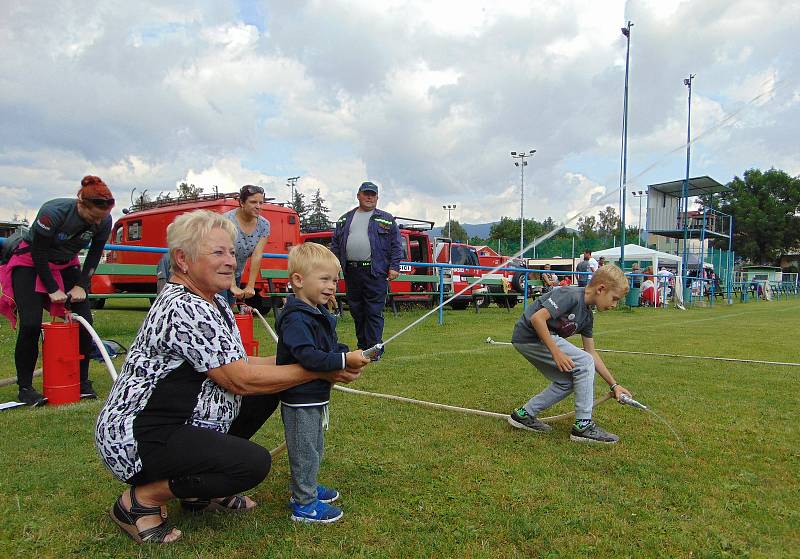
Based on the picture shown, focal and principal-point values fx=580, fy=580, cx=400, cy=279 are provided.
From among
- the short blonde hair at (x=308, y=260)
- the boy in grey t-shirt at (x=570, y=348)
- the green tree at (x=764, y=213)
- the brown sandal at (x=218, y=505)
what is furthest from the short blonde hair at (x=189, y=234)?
the green tree at (x=764, y=213)

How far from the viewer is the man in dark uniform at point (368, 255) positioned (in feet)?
19.5

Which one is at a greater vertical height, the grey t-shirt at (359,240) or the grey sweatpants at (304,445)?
the grey t-shirt at (359,240)

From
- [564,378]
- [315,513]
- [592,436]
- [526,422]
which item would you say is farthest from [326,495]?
[564,378]

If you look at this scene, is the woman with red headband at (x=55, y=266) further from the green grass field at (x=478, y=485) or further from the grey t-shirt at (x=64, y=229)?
the green grass field at (x=478, y=485)

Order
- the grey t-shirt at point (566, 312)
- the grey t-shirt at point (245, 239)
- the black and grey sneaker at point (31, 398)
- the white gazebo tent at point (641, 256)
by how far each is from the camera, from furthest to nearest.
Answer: the white gazebo tent at point (641, 256) < the grey t-shirt at point (245, 239) < the black and grey sneaker at point (31, 398) < the grey t-shirt at point (566, 312)

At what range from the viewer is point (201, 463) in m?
2.12

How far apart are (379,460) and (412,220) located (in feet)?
42.1

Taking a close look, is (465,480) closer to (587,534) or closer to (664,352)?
(587,534)

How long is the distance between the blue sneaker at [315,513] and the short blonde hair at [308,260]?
0.98 m

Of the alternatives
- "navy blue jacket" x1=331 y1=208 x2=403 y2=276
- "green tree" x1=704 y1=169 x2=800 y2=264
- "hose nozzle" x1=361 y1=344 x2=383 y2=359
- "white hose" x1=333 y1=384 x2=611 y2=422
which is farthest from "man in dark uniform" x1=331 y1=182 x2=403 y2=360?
"green tree" x1=704 y1=169 x2=800 y2=264

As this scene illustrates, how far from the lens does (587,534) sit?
2355mm

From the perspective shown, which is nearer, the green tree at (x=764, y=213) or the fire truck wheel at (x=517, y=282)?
the fire truck wheel at (x=517, y=282)

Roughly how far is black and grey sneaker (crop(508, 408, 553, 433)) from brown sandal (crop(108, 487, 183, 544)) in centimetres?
230

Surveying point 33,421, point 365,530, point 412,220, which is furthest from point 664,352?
point 412,220
